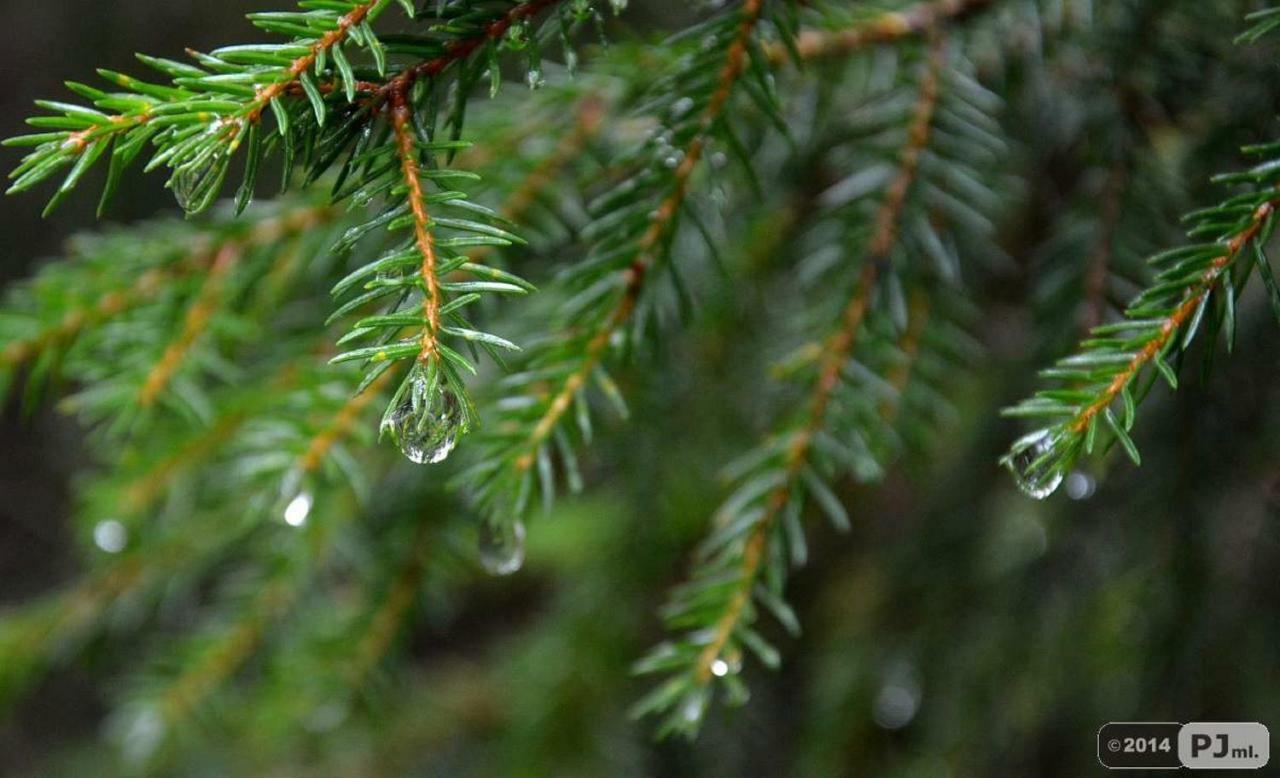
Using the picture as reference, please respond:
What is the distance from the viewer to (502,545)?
2.26 ft

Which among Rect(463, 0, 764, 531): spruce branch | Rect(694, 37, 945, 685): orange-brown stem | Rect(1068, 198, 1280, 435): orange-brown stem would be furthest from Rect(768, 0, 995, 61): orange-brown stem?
Rect(1068, 198, 1280, 435): orange-brown stem

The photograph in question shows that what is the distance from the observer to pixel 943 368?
92 cm

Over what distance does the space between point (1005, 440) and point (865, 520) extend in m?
0.44

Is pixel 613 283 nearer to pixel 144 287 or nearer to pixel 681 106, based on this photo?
pixel 681 106

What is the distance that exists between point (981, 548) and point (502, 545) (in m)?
0.61

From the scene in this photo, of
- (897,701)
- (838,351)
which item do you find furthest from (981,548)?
(838,351)

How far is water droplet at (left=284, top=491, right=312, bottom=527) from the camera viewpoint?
2.15ft

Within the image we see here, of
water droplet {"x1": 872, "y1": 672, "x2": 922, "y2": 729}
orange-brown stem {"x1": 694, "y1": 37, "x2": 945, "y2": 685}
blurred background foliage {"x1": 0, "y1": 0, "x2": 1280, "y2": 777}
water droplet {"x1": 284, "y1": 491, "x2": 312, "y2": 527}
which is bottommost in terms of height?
water droplet {"x1": 872, "y1": 672, "x2": 922, "y2": 729}

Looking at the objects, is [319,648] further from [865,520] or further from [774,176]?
[865,520]

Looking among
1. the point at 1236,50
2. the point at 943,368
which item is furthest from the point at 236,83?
the point at 1236,50

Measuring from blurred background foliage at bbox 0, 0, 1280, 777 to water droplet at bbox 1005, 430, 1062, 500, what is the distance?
1.00 feet

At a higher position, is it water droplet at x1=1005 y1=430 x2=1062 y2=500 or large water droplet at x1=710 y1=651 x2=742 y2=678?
water droplet at x1=1005 y1=430 x2=1062 y2=500

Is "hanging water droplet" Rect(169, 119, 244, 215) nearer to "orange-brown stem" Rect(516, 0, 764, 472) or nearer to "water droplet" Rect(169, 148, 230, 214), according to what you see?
"water droplet" Rect(169, 148, 230, 214)

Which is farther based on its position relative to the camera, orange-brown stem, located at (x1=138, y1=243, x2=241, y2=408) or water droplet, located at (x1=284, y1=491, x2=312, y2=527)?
orange-brown stem, located at (x1=138, y1=243, x2=241, y2=408)
